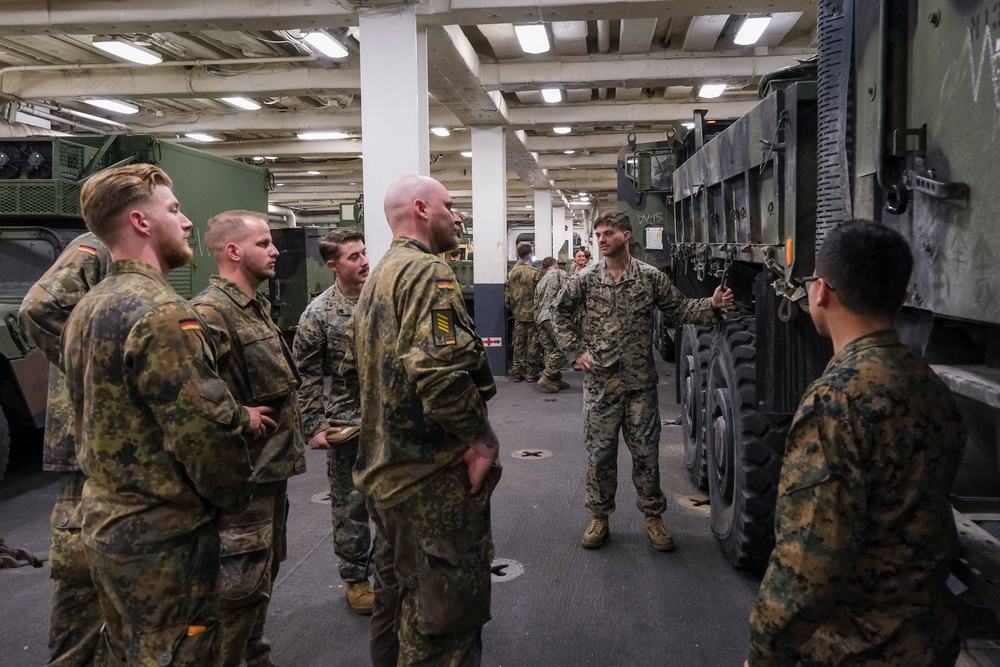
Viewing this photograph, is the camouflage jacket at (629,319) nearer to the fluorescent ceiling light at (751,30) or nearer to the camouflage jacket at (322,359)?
the camouflage jacket at (322,359)

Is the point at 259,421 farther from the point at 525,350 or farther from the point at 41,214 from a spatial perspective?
the point at 525,350

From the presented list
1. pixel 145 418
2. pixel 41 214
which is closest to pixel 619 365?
pixel 145 418

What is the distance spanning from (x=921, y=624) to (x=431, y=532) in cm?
130

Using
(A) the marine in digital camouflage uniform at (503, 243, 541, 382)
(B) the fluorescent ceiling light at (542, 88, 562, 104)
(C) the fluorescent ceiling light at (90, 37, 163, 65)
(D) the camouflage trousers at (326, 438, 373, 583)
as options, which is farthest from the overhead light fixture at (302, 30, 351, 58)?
(D) the camouflage trousers at (326, 438, 373, 583)

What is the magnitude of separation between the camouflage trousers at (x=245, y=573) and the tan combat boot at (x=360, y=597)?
82 centimetres

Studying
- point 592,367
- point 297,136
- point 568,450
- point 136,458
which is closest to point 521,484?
point 568,450

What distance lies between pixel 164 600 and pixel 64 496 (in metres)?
1.14

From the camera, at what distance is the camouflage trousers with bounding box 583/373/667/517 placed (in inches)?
171

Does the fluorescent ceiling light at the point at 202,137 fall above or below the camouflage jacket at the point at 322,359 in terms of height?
above

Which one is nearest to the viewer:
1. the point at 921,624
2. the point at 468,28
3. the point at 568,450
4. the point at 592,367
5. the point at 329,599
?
the point at 921,624

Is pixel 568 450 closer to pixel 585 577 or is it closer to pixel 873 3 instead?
pixel 585 577

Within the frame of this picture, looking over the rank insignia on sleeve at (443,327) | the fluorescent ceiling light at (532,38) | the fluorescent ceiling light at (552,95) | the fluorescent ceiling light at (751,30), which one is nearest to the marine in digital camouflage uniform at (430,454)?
the rank insignia on sleeve at (443,327)

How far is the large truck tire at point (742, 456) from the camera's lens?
12.3 ft

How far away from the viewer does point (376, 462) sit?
2.43 m
